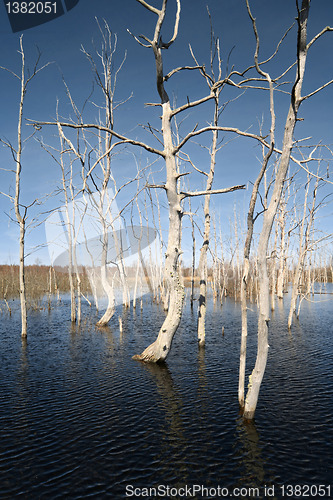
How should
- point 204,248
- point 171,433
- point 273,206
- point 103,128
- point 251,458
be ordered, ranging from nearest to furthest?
point 251,458, point 273,206, point 171,433, point 103,128, point 204,248

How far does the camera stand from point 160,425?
21.4 ft

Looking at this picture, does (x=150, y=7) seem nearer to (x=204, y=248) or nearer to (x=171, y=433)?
(x=204, y=248)

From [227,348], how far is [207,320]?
7.00 meters

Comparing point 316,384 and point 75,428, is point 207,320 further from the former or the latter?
point 75,428

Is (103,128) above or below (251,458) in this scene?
above

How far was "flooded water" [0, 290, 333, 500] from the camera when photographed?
468 centimetres

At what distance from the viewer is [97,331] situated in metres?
16.9

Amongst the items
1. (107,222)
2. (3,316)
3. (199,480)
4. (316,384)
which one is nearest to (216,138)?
(107,222)

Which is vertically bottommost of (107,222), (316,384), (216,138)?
(316,384)

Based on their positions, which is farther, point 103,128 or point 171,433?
point 103,128

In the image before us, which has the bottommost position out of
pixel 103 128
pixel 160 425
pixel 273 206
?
pixel 160 425

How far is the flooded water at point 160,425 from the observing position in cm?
468

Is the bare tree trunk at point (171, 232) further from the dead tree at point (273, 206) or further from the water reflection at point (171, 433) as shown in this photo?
the dead tree at point (273, 206)

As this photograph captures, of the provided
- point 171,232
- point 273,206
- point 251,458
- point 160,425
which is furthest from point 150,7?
point 251,458
